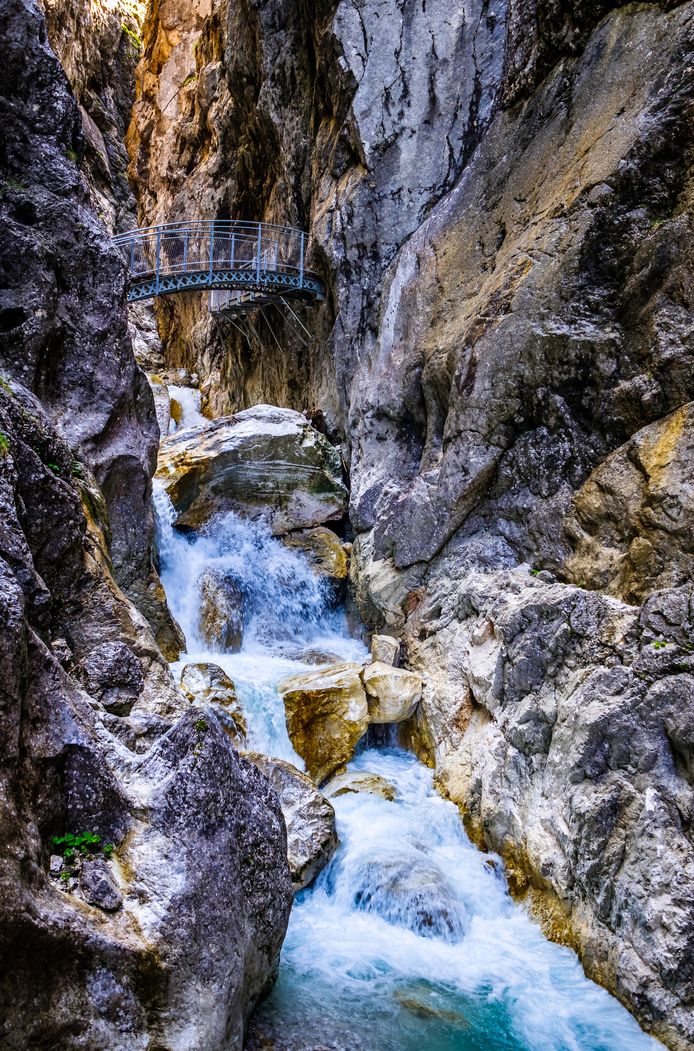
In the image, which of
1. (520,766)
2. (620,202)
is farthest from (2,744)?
(620,202)

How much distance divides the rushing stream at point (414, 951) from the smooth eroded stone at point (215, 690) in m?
0.30

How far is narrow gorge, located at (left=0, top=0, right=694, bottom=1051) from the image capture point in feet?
13.6

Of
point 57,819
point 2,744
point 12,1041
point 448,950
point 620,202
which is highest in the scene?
point 620,202

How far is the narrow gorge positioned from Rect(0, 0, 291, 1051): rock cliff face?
0.03 m

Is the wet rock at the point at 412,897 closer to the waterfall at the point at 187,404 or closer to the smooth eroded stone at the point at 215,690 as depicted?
the smooth eroded stone at the point at 215,690

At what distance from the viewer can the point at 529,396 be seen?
955 centimetres

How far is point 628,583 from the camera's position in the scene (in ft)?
23.1

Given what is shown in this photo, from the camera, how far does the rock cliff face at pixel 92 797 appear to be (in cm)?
343

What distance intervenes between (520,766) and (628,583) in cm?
226

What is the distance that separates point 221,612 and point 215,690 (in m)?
3.12

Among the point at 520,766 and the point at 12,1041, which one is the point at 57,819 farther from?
the point at 520,766

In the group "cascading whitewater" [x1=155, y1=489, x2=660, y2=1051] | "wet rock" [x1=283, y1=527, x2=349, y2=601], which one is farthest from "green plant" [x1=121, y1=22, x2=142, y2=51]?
"cascading whitewater" [x1=155, y1=489, x2=660, y2=1051]

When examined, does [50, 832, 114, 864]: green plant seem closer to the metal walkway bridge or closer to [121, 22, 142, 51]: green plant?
the metal walkway bridge

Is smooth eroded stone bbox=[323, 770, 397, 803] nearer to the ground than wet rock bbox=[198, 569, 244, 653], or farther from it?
nearer to the ground
